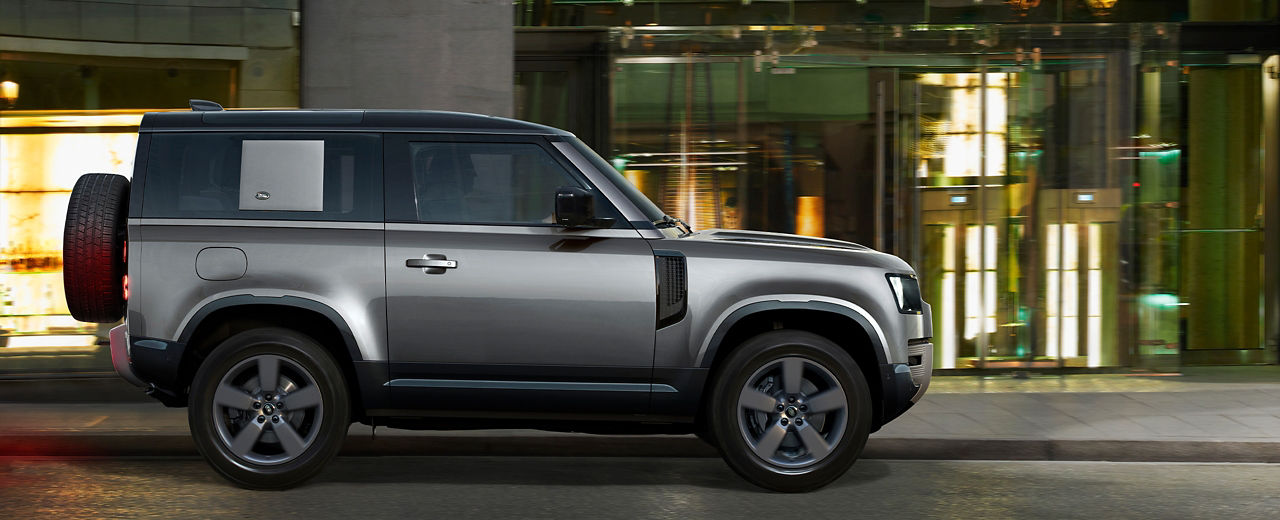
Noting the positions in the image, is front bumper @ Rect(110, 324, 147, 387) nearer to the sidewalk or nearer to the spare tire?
the spare tire

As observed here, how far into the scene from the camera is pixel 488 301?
6.68m

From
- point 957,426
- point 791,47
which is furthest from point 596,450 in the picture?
point 791,47

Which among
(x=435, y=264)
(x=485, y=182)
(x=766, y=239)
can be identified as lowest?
(x=435, y=264)

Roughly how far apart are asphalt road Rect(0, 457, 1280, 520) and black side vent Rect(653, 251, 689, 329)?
901 millimetres

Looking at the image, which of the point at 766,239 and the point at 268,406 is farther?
the point at 766,239

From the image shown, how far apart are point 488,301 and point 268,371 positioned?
1.16 meters

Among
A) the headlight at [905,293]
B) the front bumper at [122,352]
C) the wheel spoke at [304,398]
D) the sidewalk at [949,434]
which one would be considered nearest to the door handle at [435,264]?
the wheel spoke at [304,398]

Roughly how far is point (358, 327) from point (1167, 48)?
807 centimetres

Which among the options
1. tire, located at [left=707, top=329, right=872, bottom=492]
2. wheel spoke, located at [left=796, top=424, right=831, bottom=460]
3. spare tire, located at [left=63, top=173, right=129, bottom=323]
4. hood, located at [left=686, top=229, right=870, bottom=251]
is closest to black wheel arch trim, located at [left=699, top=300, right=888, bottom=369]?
tire, located at [left=707, top=329, right=872, bottom=492]

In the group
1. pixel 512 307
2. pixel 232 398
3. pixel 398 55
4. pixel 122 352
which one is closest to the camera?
pixel 512 307

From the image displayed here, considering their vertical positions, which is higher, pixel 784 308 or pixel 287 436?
pixel 784 308

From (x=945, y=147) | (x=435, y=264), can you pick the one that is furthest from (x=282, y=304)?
(x=945, y=147)

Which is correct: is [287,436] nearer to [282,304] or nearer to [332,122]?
[282,304]

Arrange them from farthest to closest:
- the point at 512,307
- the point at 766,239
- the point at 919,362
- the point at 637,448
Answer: the point at 637,448 → the point at 766,239 → the point at 919,362 → the point at 512,307
